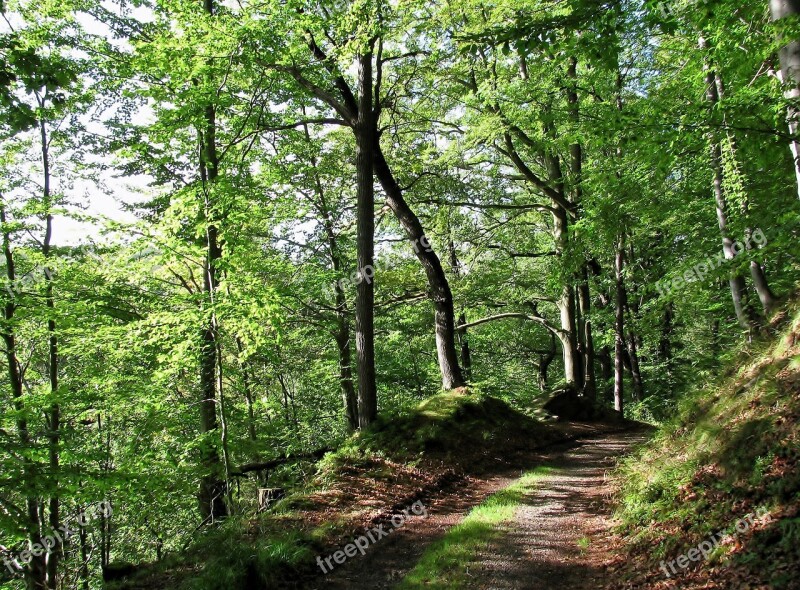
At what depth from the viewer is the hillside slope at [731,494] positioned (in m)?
3.58

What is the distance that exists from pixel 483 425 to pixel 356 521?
4.23 meters

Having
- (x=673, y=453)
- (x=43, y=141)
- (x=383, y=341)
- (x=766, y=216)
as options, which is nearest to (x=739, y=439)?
(x=673, y=453)

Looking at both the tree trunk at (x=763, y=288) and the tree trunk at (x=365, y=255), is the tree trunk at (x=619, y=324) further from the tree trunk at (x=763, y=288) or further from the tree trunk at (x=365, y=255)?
the tree trunk at (x=365, y=255)

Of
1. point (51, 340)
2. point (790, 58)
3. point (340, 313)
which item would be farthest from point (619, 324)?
point (51, 340)

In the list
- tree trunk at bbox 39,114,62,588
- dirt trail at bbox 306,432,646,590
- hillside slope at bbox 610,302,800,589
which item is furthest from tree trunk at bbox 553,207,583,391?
tree trunk at bbox 39,114,62,588

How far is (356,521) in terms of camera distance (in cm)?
645

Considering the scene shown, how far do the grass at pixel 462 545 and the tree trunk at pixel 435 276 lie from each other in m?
3.86

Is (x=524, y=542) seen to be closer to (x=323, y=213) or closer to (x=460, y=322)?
(x=323, y=213)

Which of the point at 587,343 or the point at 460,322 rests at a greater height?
the point at 460,322

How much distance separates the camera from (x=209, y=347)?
7.46 m

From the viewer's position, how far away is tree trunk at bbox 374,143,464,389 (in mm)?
10852

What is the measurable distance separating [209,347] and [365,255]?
11.8ft

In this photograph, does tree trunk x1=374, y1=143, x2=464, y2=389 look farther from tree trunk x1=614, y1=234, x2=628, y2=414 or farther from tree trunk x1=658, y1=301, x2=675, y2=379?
tree trunk x1=658, y1=301, x2=675, y2=379

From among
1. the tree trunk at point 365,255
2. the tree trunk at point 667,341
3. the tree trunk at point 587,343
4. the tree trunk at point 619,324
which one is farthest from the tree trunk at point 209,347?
the tree trunk at point 667,341
